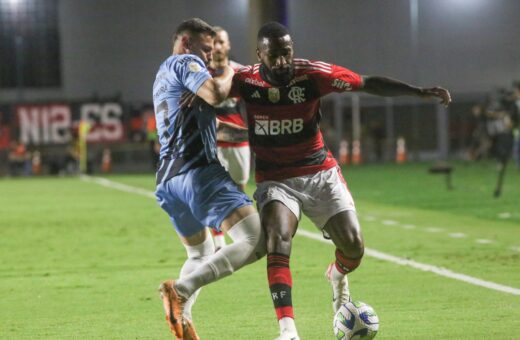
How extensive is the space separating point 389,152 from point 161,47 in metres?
10.4

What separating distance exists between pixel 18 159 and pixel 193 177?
3679 centimetres

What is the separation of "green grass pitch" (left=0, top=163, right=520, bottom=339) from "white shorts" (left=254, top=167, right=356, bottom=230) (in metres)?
0.82

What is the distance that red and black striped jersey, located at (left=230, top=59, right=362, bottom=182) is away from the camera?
Result: 8.13 meters

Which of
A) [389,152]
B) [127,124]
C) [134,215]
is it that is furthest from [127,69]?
[134,215]

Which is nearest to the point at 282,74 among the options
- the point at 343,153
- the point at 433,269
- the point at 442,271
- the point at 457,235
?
the point at 442,271

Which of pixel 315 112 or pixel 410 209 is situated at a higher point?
pixel 315 112

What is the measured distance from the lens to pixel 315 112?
27.2 ft

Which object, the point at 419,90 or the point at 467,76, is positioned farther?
the point at 467,76

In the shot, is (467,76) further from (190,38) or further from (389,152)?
(190,38)

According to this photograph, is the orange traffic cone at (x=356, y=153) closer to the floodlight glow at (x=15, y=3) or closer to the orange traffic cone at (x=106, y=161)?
A: the orange traffic cone at (x=106, y=161)

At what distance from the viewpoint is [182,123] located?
25.1 feet

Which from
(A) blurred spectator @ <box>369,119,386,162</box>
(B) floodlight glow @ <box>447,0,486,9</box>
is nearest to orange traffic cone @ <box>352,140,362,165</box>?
(A) blurred spectator @ <box>369,119,386,162</box>

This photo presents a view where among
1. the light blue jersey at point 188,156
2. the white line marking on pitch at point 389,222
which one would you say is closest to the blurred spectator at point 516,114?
the white line marking on pitch at point 389,222

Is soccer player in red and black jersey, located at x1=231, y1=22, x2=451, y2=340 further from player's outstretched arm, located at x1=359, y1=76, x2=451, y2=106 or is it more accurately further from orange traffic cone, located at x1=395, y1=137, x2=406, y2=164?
orange traffic cone, located at x1=395, y1=137, x2=406, y2=164
